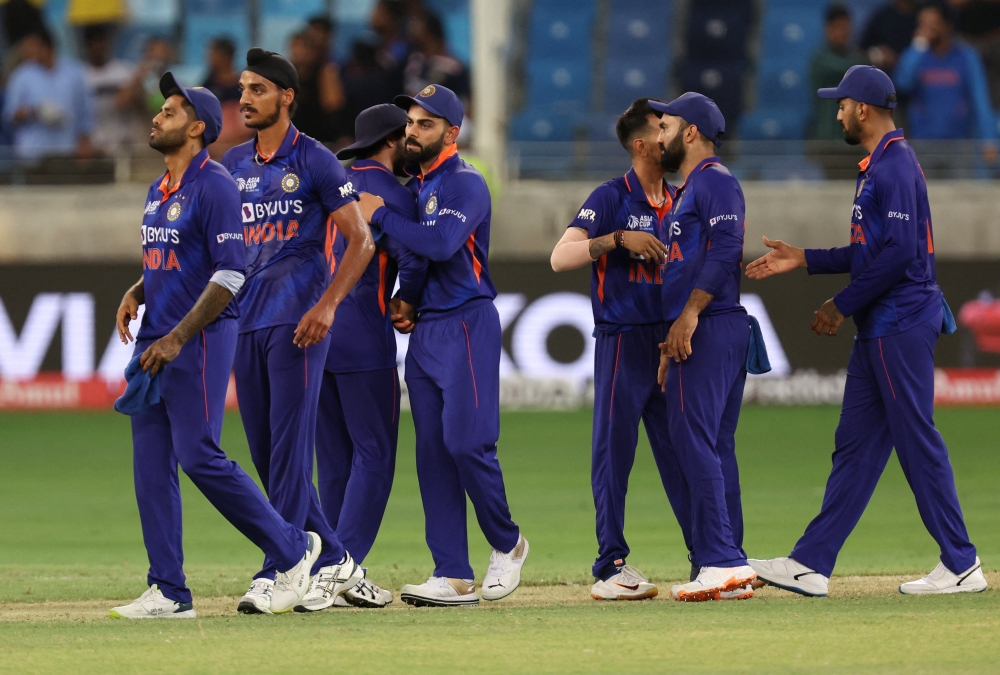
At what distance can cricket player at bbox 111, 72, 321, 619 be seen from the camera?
6.07m

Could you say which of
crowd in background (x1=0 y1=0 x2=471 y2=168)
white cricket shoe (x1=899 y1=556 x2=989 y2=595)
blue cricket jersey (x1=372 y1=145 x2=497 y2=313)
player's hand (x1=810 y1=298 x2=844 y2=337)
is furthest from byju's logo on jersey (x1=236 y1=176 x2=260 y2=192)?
crowd in background (x1=0 y1=0 x2=471 y2=168)

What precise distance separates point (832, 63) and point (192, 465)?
1335 cm

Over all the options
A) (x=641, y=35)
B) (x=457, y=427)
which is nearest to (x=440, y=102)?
(x=457, y=427)

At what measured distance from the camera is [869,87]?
6750 mm

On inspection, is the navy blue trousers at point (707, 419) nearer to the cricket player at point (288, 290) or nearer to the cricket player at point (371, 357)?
the cricket player at point (371, 357)

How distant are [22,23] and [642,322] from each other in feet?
50.5

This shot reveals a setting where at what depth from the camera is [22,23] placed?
19969 mm

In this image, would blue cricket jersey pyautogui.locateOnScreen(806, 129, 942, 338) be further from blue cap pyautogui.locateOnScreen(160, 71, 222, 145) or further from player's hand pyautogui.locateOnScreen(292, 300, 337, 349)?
blue cap pyautogui.locateOnScreen(160, 71, 222, 145)

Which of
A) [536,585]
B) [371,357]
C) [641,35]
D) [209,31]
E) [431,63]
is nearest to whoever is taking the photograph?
[371,357]

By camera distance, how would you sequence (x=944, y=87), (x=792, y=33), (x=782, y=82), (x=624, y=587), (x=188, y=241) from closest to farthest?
(x=188, y=241) → (x=624, y=587) → (x=944, y=87) → (x=782, y=82) → (x=792, y=33)

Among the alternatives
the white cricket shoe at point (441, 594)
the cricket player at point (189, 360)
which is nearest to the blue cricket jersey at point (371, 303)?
the cricket player at point (189, 360)

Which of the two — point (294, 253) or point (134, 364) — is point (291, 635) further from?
point (294, 253)

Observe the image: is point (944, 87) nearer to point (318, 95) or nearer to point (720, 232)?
point (318, 95)

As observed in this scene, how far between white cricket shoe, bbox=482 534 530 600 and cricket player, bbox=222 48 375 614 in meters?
0.60
